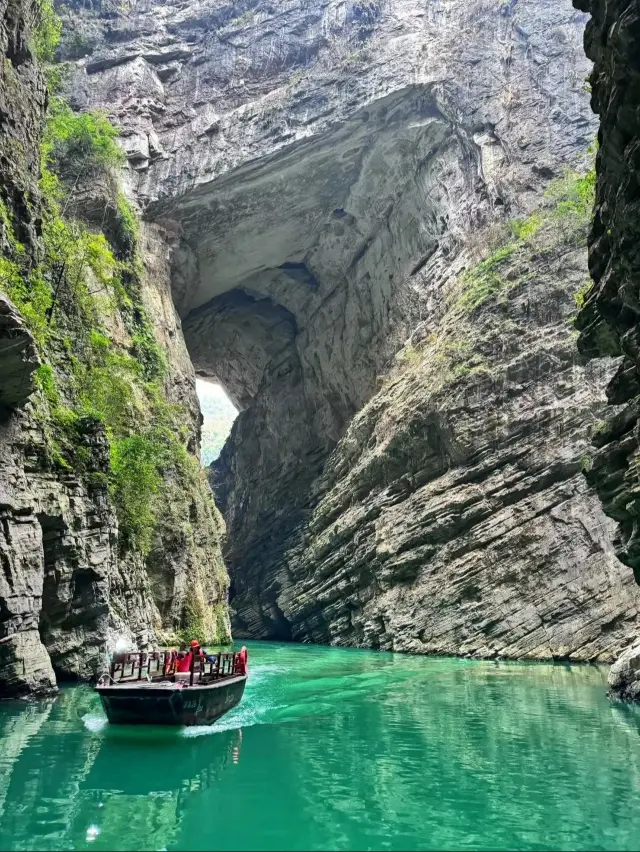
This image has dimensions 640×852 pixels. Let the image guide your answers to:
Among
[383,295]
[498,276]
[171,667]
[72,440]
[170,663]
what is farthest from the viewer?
[383,295]

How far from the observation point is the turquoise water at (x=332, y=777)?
239 inches

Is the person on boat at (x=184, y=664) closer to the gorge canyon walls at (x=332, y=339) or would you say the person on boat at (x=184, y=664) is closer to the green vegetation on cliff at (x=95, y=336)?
the gorge canyon walls at (x=332, y=339)

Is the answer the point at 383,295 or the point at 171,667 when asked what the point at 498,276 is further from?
the point at 171,667

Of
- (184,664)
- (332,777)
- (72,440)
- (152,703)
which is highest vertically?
(72,440)

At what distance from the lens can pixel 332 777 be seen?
27.0 ft

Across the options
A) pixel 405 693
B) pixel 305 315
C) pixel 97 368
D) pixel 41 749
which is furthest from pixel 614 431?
pixel 305 315

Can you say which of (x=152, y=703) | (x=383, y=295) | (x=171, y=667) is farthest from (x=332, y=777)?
(x=383, y=295)

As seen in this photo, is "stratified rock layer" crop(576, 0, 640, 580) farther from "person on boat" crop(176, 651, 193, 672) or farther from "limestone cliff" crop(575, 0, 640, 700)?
"person on boat" crop(176, 651, 193, 672)

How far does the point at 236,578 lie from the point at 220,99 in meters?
31.1

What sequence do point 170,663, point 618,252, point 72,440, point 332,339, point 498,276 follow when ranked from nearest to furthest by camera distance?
1. point 618,252
2. point 170,663
3. point 72,440
4. point 498,276
5. point 332,339

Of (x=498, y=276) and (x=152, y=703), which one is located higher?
(x=498, y=276)

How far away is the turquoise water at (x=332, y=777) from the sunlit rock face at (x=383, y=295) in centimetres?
1274

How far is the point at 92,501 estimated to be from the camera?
55.3 feet

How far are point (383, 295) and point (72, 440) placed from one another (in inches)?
1080
